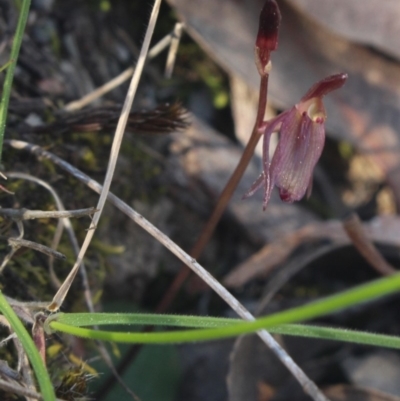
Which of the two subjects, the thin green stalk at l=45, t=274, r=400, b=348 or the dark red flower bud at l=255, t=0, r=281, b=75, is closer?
the thin green stalk at l=45, t=274, r=400, b=348

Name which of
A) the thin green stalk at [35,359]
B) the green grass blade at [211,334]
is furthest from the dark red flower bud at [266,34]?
the thin green stalk at [35,359]

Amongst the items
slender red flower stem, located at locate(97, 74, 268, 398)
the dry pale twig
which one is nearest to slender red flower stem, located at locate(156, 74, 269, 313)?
slender red flower stem, located at locate(97, 74, 268, 398)

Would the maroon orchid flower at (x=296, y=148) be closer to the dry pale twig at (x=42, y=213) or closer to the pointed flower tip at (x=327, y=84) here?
the pointed flower tip at (x=327, y=84)

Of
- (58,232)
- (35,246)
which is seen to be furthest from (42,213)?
(58,232)

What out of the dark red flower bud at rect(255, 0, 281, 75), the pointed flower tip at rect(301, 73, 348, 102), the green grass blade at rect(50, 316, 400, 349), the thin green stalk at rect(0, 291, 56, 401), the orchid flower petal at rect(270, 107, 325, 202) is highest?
the dark red flower bud at rect(255, 0, 281, 75)

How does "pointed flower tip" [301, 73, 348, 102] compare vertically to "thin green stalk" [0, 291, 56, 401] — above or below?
above

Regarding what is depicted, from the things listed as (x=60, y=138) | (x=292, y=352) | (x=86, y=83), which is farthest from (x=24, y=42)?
(x=292, y=352)

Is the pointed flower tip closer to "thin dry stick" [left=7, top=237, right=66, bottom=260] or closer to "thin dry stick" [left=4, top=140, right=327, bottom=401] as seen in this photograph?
"thin dry stick" [left=4, top=140, right=327, bottom=401]
